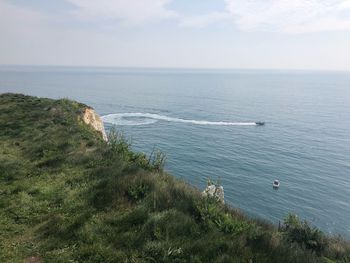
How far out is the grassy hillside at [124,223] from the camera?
30.2 ft

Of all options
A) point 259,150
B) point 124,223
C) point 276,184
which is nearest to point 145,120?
point 259,150

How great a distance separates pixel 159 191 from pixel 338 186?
47.3 metres

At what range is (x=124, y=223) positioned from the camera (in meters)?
10.8

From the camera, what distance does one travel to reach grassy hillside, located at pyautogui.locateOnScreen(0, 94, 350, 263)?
9.20 meters

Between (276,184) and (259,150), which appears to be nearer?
(276,184)

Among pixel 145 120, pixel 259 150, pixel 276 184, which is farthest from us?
pixel 145 120

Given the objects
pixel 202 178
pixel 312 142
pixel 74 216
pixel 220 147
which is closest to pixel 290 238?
pixel 74 216

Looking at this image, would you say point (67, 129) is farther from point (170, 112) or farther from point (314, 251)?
point (170, 112)

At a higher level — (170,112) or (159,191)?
(159,191)

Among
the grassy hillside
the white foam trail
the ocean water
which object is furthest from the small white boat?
the white foam trail

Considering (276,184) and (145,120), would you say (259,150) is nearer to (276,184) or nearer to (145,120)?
(276,184)

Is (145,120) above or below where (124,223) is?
below

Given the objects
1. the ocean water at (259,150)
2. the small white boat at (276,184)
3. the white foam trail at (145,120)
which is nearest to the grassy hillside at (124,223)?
the ocean water at (259,150)

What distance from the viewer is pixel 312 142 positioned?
248 ft
